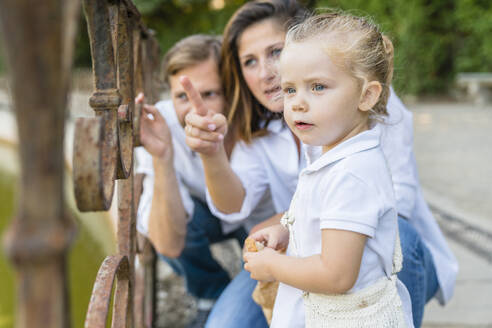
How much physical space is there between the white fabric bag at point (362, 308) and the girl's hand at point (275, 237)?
0.21 m

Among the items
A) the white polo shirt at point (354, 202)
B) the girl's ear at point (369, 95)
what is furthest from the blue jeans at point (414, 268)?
the girl's ear at point (369, 95)

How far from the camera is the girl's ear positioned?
3.78 ft

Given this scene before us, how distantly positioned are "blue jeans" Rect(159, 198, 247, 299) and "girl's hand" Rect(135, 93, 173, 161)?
0.52 m

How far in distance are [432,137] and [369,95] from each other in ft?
19.4

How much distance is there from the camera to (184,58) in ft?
6.49

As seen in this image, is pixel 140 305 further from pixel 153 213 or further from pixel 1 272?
pixel 1 272

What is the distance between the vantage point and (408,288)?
1.51 meters

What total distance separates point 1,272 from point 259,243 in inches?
101

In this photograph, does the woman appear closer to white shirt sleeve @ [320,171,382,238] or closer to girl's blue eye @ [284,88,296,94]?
girl's blue eye @ [284,88,296,94]

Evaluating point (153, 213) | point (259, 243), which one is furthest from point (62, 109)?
point (153, 213)

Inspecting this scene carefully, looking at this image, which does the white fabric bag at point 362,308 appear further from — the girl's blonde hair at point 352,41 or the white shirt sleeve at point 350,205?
the girl's blonde hair at point 352,41

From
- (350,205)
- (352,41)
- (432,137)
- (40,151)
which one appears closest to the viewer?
(40,151)

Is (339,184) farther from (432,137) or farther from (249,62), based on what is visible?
(432,137)

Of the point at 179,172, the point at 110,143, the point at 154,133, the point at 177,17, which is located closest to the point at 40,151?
the point at 110,143
